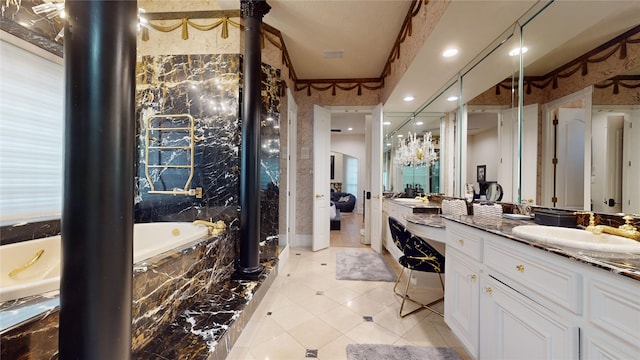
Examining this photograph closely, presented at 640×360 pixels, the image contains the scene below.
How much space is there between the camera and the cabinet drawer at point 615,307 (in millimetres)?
688

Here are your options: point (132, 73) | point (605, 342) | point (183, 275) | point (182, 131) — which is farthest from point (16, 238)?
point (605, 342)

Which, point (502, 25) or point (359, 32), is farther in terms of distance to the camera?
point (359, 32)

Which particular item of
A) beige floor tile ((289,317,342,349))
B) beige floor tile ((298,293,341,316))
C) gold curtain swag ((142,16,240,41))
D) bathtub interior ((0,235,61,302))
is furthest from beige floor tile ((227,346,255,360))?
gold curtain swag ((142,16,240,41))

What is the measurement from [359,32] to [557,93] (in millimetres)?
2107

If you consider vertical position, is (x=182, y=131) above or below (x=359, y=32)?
below

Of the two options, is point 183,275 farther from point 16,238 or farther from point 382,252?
point 382,252

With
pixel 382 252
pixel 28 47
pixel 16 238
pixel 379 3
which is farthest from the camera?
pixel 382 252

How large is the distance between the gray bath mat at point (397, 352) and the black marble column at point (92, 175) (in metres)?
1.44

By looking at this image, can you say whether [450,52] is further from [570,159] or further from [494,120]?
[570,159]

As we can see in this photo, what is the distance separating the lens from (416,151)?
3.96 meters

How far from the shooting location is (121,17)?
69 centimetres

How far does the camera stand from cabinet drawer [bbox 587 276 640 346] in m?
0.69

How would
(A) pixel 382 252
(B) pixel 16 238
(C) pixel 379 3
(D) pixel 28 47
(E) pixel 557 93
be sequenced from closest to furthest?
1. (E) pixel 557 93
2. (B) pixel 16 238
3. (D) pixel 28 47
4. (C) pixel 379 3
5. (A) pixel 382 252

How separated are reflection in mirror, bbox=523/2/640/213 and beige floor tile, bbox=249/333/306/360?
2.07 metres
